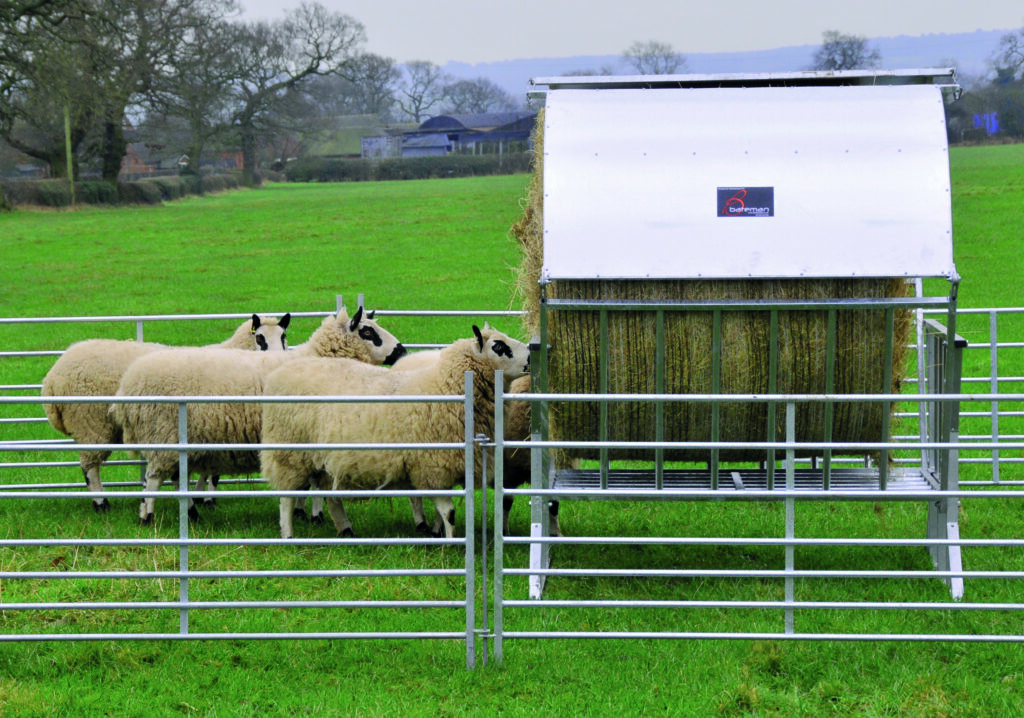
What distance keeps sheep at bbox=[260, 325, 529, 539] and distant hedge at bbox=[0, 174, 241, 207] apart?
46.2 meters

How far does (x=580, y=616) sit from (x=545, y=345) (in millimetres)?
1651

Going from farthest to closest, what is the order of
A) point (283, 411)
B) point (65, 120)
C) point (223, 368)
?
point (65, 120) < point (223, 368) < point (283, 411)

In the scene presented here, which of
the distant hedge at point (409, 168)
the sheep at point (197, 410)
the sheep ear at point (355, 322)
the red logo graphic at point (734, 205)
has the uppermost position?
the distant hedge at point (409, 168)

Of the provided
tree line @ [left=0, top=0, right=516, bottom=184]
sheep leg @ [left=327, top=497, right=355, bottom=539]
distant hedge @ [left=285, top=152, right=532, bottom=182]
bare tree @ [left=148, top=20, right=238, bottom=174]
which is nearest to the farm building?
tree line @ [left=0, top=0, right=516, bottom=184]

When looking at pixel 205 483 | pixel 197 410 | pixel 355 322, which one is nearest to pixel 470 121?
pixel 355 322

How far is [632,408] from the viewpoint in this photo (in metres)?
7.38

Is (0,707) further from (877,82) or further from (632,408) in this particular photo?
(877,82)

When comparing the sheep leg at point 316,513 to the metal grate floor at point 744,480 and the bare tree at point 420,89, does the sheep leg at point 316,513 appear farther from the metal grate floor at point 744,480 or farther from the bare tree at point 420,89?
the bare tree at point 420,89

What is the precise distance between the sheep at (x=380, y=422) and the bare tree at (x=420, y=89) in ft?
441

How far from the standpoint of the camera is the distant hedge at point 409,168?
81.8 m

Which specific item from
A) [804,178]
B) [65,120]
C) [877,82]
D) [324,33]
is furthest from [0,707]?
[324,33]

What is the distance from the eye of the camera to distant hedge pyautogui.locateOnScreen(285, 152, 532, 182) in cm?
8181

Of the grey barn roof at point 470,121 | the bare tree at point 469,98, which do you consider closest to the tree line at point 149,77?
the grey barn roof at point 470,121

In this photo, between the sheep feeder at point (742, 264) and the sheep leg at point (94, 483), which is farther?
the sheep leg at point (94, 483)
